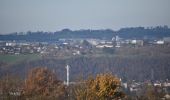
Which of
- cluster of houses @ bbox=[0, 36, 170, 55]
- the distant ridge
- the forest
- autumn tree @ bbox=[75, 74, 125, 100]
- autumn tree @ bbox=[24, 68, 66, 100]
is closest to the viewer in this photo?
autumn tree @ bbox=[75, 74, 125, 100]

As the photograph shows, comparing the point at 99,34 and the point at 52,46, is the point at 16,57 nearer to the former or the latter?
the point at 52,46

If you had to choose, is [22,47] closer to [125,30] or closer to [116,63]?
[116,63]

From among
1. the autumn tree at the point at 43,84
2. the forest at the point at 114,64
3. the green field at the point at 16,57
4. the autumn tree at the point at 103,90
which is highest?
the autumn tree at the point at 103,90

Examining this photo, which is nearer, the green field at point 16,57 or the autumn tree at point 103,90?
the autumn tree at point 103,90

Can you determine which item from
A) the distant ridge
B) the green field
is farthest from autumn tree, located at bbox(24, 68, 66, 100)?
the distant ridge

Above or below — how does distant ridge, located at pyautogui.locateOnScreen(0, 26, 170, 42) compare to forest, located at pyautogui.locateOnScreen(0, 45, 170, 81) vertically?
above

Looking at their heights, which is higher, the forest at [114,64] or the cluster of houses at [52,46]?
the cluster of houses at [52,46]

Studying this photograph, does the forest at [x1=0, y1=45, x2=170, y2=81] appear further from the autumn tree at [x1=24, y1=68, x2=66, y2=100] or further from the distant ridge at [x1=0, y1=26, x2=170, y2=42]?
the distant ridge at [x1=0, y1=26, x2=170, y2=42]

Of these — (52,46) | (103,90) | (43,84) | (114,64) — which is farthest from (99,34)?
(103,90)

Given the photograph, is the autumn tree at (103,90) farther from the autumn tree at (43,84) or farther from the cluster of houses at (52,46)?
the cluster of houses at (52,46)

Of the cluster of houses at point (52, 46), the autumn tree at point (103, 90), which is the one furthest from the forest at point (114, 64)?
the autumn tree at point (103, 90)

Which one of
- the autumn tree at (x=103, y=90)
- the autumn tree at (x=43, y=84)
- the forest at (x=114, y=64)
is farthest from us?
the forest at (x=114, y=64)
